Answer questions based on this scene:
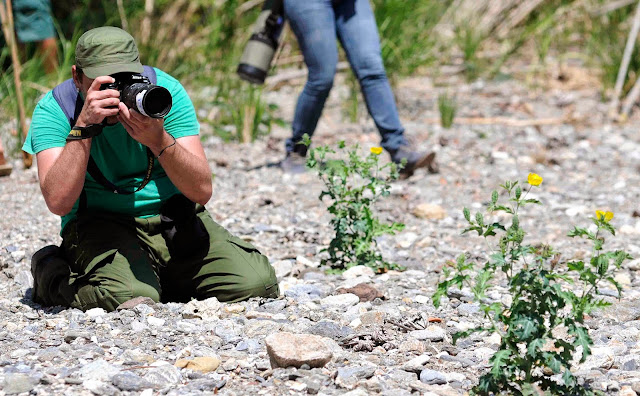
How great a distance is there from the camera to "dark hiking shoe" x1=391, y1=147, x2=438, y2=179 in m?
4.39

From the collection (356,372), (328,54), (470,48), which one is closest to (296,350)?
(356,372)

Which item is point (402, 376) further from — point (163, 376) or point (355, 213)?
point (355, 213)

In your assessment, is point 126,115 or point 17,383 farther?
point 126,115

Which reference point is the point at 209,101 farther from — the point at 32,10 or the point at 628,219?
the point at 628,219

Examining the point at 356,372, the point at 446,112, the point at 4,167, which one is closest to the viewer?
the point at 356,372

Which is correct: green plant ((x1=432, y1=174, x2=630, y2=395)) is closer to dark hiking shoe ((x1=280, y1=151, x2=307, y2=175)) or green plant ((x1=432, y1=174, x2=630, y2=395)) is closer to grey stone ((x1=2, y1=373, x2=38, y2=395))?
grey stone ((x1=2, y1=373, x2=38, y2=395))

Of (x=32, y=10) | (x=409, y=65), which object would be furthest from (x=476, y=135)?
(x=32, y=10)

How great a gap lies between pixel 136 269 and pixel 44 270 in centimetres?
29

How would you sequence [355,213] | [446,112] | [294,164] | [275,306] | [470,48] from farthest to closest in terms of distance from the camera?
[470,48]
[446,112]
[294,164]
[355,213]
[275,306]

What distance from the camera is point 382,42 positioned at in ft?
18.8

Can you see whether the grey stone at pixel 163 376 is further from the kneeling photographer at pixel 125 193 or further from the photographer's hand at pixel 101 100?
the photographer's hand at pixel 101 100

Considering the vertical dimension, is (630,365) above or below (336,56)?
below

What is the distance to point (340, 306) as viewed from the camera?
106 inches

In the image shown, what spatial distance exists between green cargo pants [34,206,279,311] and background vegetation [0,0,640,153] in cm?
223
